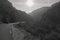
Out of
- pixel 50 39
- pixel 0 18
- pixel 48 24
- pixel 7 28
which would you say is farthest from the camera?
pixel 0 18

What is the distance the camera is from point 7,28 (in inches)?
760

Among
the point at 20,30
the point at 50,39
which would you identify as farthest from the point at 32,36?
the point at 50,39

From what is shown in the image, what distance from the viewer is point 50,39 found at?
35.7 ft

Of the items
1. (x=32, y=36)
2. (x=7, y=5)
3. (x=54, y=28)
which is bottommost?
(x=32, y=36)

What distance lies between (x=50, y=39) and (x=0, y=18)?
44.6 ft

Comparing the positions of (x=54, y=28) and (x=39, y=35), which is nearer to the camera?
(x=54, y=28)

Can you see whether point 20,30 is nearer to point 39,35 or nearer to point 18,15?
point 39,35

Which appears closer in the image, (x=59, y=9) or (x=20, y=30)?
(x=59, y=9)

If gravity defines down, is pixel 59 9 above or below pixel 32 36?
above

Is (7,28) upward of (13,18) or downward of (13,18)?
downward

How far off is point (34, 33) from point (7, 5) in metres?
13.7

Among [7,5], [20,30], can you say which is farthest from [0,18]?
[20,30]

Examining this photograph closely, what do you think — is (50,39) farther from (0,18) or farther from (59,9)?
(0,18)

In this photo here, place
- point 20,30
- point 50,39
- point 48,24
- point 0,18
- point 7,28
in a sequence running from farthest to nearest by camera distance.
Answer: point 0,18
point 7,28
point 20,30
point 48,24
point 50,39
